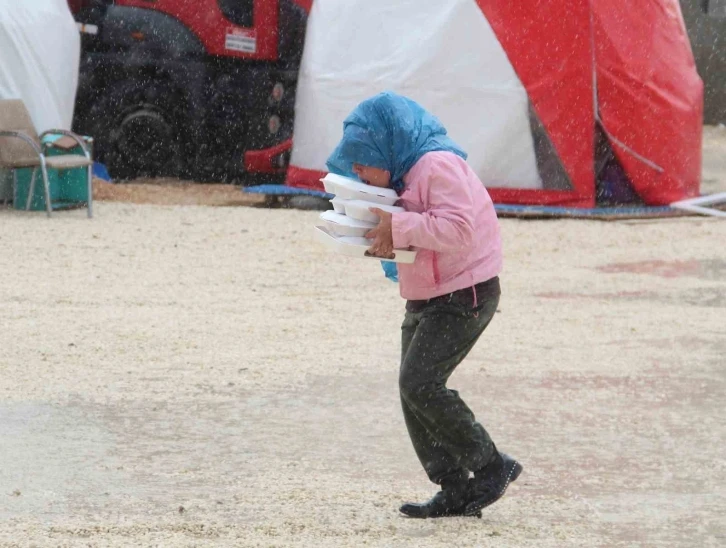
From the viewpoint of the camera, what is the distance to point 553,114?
1120cm

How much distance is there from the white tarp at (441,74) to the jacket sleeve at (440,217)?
7.78 m

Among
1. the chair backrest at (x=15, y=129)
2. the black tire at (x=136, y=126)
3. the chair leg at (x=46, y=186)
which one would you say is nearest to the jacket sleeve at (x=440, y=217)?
the chair leg at (x=46, y=186)

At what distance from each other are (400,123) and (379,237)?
0.32m

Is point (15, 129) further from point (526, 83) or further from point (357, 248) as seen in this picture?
point (357, 248)

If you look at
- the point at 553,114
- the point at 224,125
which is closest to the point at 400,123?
the point at 553,114

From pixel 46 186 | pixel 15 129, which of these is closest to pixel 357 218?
pixel 46 186

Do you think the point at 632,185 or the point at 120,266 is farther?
the point at 632,185

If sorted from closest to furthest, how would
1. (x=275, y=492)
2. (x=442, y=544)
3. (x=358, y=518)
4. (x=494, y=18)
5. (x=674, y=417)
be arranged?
(x=442, y=544)
(x=358, y=518)
(x=275, y=492)
(x=674, y=417)
(x=494, y=18)

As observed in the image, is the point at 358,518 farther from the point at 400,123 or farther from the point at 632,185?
the point at 632,185

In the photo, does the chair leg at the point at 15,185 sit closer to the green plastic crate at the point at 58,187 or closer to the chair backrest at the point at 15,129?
the green plastic crate at the point at 58,187

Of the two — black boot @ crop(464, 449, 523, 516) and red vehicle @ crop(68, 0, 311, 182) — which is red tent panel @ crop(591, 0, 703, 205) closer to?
red vehicle @ crop(68, 0, 311, 182)

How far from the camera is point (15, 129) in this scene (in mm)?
10805

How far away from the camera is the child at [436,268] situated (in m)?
3.46

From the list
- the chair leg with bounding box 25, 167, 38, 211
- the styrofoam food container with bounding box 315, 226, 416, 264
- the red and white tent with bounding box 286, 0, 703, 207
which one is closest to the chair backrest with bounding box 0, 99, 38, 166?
the chair leg with bounding box 25, 167, 38, 211
